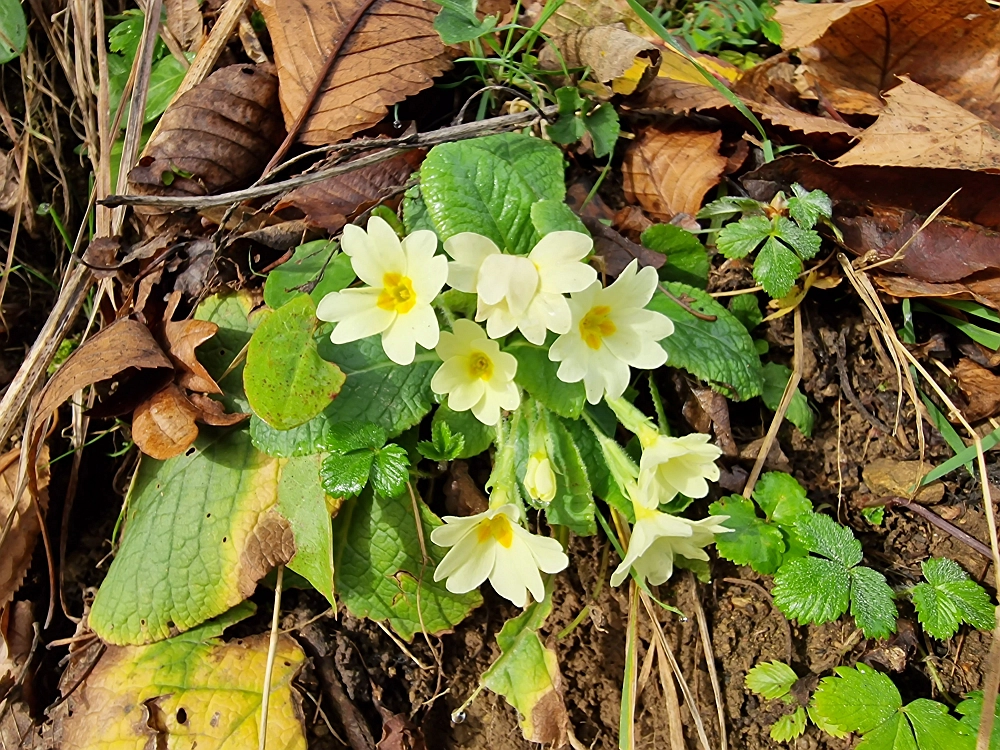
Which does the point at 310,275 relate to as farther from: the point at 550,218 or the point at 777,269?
the point at 777,269

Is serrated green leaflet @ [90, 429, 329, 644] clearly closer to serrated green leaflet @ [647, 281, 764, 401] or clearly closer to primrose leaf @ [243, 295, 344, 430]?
primrose leaf @ [243, 295, 344, 430]

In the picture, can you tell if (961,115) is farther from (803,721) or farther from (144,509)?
(144,509)

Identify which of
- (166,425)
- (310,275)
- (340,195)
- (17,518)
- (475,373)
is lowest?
(17,518)

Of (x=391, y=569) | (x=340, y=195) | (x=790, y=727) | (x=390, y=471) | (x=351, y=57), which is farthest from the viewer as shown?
(x=351, y=57)

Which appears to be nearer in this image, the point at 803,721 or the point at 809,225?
the point at 803,721

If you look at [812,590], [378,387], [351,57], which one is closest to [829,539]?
[812,590]

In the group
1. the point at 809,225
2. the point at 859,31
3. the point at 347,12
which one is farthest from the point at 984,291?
the point at 347,12
